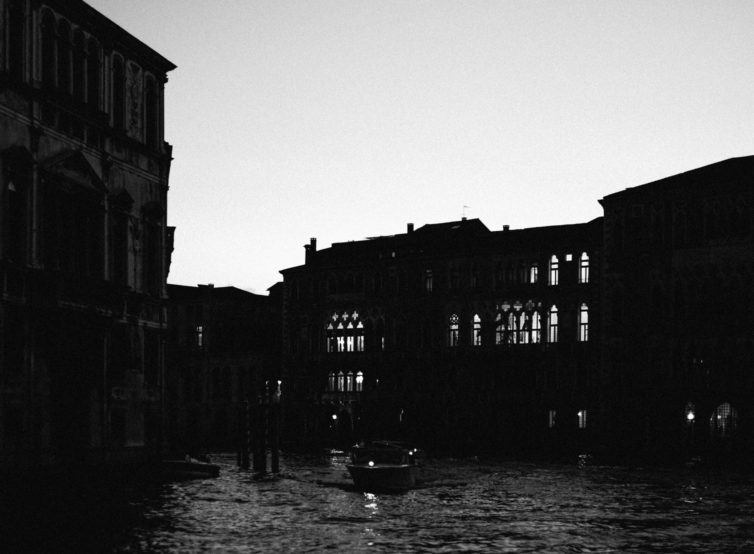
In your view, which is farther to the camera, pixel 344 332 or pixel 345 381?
pixel 344 332

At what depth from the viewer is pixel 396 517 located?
31.0 metres

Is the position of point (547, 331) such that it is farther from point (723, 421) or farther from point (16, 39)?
point (16, 39)

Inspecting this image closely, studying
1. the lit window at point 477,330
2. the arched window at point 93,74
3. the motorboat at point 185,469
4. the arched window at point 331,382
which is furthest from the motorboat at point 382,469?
the arched window at point 331,382

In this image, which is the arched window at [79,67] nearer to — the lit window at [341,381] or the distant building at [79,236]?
the distant building at [79,236]

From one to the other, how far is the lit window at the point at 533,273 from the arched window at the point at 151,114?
107 ft

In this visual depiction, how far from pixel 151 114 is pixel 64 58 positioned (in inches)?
217

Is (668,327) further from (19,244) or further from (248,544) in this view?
(248,544)

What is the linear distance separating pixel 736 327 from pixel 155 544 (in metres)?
41.2

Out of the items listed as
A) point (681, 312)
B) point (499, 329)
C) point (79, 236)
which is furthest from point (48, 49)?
point (499, 329)

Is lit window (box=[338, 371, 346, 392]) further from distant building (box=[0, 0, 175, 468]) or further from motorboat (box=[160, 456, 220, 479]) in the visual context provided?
distant building (box=[0, 0, 175, 468])

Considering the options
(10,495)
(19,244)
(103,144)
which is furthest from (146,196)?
(10,495)

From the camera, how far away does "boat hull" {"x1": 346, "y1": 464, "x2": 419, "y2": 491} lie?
129 ft

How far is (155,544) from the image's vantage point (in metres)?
24.0

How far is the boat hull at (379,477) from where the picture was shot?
39.3m
